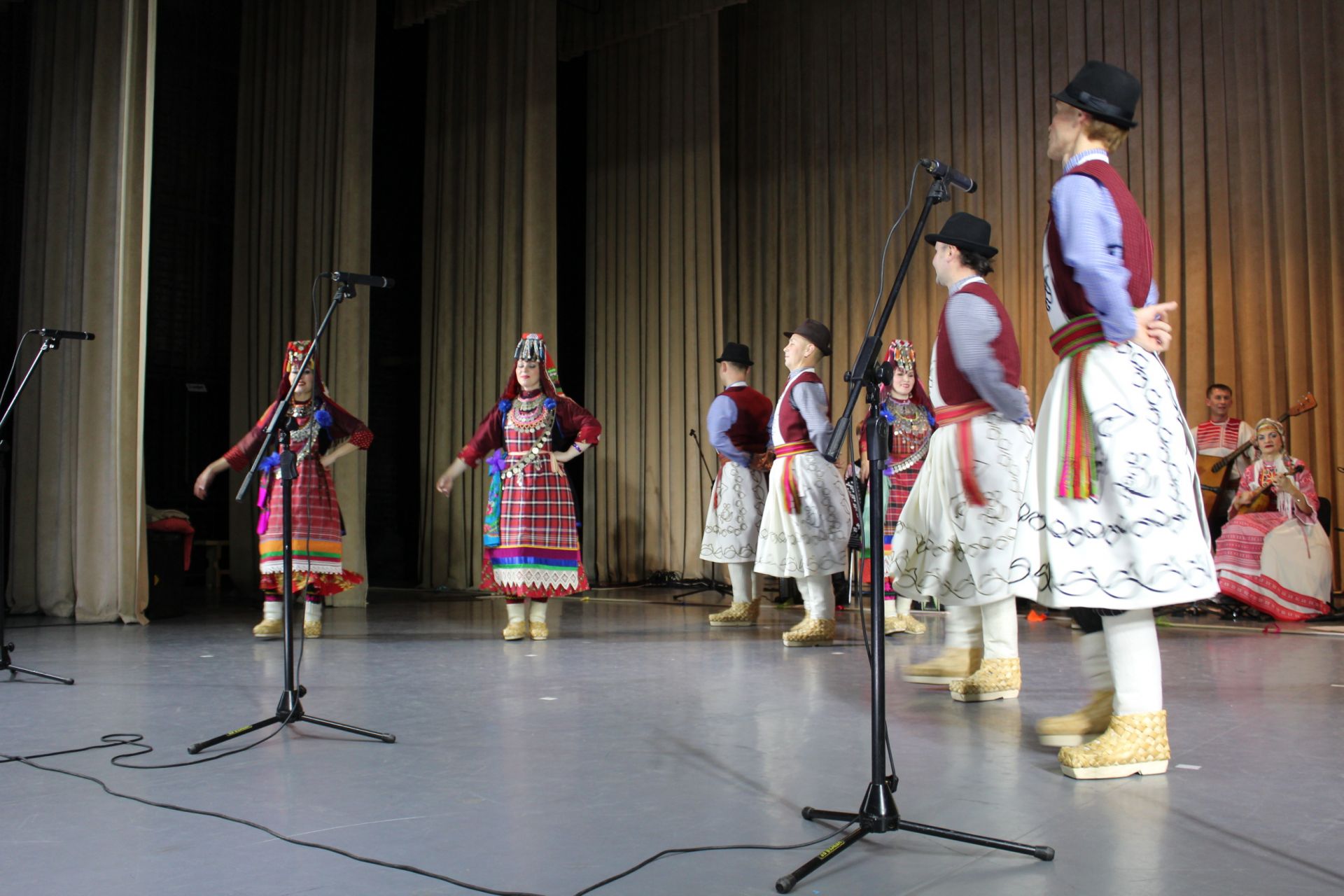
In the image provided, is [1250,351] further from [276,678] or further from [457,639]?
[276,678]

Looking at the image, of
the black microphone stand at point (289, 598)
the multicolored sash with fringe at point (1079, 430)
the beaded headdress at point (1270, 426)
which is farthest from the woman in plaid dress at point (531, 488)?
the beaded headdress at point (1270, 426)

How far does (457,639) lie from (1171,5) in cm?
608

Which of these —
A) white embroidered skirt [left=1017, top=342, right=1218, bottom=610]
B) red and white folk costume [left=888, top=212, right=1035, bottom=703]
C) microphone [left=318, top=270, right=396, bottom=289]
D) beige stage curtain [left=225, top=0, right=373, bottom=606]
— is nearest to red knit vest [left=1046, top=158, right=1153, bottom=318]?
white embroidered skirt [left=1017, top=342, right=1218, bottom=610]

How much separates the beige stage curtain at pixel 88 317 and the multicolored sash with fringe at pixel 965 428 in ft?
14.8

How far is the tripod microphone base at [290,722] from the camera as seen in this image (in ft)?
8.96

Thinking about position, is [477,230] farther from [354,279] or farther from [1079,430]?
[1079,430]

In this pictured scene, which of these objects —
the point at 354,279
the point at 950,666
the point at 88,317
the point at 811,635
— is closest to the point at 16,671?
the point at 354,279

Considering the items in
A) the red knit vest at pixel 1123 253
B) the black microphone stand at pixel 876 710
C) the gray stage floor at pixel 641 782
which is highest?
the red knit vest at pixel 1123 253

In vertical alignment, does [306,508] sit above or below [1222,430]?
below

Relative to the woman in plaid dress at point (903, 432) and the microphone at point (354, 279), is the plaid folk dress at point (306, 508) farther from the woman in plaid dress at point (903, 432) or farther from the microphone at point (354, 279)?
the woman in plaid dress at point (903, 432)

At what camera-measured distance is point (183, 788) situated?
236 cm

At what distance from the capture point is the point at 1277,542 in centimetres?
608

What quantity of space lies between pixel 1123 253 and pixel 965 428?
1.02 meters

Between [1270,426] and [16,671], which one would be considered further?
[1270,426]
